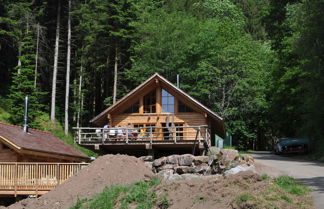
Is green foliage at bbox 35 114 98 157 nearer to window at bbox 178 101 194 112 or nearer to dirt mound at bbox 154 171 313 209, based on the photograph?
window at bbox 178 101 194 112

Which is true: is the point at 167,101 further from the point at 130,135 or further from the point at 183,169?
the point at 183,169

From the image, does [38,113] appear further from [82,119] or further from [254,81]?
[254,81]

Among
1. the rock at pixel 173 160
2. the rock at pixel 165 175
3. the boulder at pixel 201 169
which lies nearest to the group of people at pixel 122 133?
the rock at pixel 173 160

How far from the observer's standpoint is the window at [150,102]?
3136 centimetres

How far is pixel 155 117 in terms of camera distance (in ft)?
102

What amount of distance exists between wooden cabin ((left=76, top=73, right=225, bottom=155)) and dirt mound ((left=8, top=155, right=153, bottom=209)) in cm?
723

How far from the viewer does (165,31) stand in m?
46.2

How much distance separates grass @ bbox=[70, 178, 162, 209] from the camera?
13898 mm

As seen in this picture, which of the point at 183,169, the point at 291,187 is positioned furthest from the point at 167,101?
the point at 291,187

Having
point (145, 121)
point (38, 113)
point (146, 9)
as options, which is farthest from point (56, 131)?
point (146, 9)

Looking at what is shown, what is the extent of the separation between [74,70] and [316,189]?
37588mm

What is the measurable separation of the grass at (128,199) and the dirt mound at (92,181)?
1574 mm

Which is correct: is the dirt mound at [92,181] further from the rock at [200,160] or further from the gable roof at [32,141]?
the gable roof at [32,141]

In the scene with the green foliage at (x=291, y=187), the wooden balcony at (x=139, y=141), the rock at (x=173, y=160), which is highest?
the wooden balcony at (x=139, y=141)
